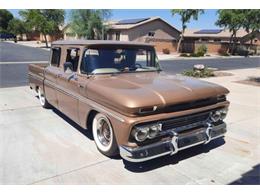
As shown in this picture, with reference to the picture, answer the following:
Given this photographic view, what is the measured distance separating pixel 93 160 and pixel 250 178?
7.44 feet

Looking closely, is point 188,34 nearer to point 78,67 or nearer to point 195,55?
point 195,55

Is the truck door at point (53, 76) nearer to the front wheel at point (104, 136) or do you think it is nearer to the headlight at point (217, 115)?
the front wheel at point (104, 136)

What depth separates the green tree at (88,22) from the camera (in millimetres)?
36906

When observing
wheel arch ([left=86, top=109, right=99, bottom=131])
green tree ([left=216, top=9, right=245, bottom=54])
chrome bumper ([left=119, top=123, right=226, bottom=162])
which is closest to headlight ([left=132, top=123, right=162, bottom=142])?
chrome bumper ([left=119, top=123, right=226, bottom=162])

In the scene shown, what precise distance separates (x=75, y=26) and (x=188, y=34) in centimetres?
2621

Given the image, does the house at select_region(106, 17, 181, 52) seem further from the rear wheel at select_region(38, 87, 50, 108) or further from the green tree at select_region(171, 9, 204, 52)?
the rear wheel at select_region(38, 87, 50, 108)

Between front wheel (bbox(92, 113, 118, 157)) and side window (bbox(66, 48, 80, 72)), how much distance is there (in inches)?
45.4

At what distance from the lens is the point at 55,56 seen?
245 inches

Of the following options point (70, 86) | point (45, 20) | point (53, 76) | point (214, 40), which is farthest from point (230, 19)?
point (70, 86)

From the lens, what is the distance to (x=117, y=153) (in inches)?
167

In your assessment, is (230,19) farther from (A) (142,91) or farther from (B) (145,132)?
(B) (145,132)

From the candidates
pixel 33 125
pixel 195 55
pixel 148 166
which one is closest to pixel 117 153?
pixel 148 166

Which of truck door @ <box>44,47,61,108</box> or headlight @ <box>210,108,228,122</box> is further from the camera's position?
truck door @ <box>44,47,61,108</box>

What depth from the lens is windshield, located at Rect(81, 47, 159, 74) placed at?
15.7 feet
